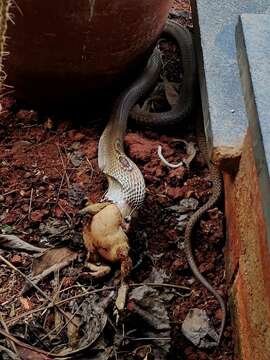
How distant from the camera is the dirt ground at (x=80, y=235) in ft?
7.15

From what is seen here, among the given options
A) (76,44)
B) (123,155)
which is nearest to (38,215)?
(123,155)

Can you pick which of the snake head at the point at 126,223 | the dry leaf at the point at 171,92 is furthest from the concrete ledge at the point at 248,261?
the dry leaf at the point at 171,92

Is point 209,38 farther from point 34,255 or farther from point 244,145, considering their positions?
point 34,255

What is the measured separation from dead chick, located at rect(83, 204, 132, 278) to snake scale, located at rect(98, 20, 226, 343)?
14 cm

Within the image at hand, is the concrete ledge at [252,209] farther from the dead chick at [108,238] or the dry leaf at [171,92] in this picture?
the dry leaf at [171,92]

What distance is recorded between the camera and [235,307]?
2.27m

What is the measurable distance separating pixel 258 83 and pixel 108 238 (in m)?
0.73

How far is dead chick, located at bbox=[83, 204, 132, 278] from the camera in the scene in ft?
7.52

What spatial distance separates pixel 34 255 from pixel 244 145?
869mm

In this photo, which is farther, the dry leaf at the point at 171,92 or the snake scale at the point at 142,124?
the dry leaf at the point at 171,92

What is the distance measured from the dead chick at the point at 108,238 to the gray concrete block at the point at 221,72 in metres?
0.43

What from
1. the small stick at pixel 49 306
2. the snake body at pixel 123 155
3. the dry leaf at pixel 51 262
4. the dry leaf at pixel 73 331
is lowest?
the dry leaf at pixel 73 331

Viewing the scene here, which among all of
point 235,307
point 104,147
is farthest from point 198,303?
point 104,147

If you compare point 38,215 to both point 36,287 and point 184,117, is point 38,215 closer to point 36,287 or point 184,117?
point 36,287
